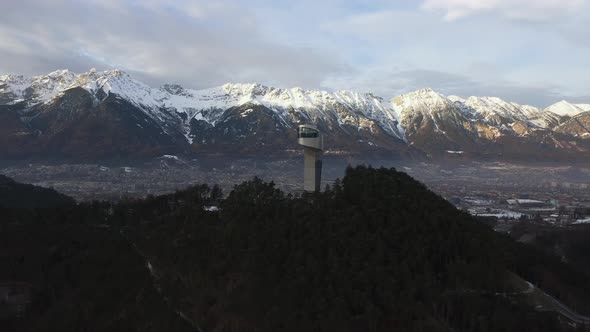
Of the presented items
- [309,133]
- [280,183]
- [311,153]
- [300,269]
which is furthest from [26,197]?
[280,183]

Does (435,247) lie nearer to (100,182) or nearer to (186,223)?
(186,223)

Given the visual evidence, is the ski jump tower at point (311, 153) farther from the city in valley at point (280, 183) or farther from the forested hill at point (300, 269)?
the city in valley at point (280, 183)

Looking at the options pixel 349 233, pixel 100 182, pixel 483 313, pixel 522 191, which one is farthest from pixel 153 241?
pixel 522 191

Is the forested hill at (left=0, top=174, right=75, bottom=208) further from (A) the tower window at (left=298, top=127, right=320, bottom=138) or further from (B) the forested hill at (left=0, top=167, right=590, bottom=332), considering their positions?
(A) the tower window at (left=298, top=127, right=320, bottom=138)

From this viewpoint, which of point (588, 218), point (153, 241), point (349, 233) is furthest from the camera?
point (588, 218)

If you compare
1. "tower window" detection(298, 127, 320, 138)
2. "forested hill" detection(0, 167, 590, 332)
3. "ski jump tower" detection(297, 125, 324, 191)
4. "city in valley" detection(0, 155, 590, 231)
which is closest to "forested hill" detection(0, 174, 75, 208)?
"city in valley" detection(0, 155, 590, 231)

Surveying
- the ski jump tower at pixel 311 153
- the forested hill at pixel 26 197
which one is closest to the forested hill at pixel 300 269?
the ski jump tower at pixel 311 153
